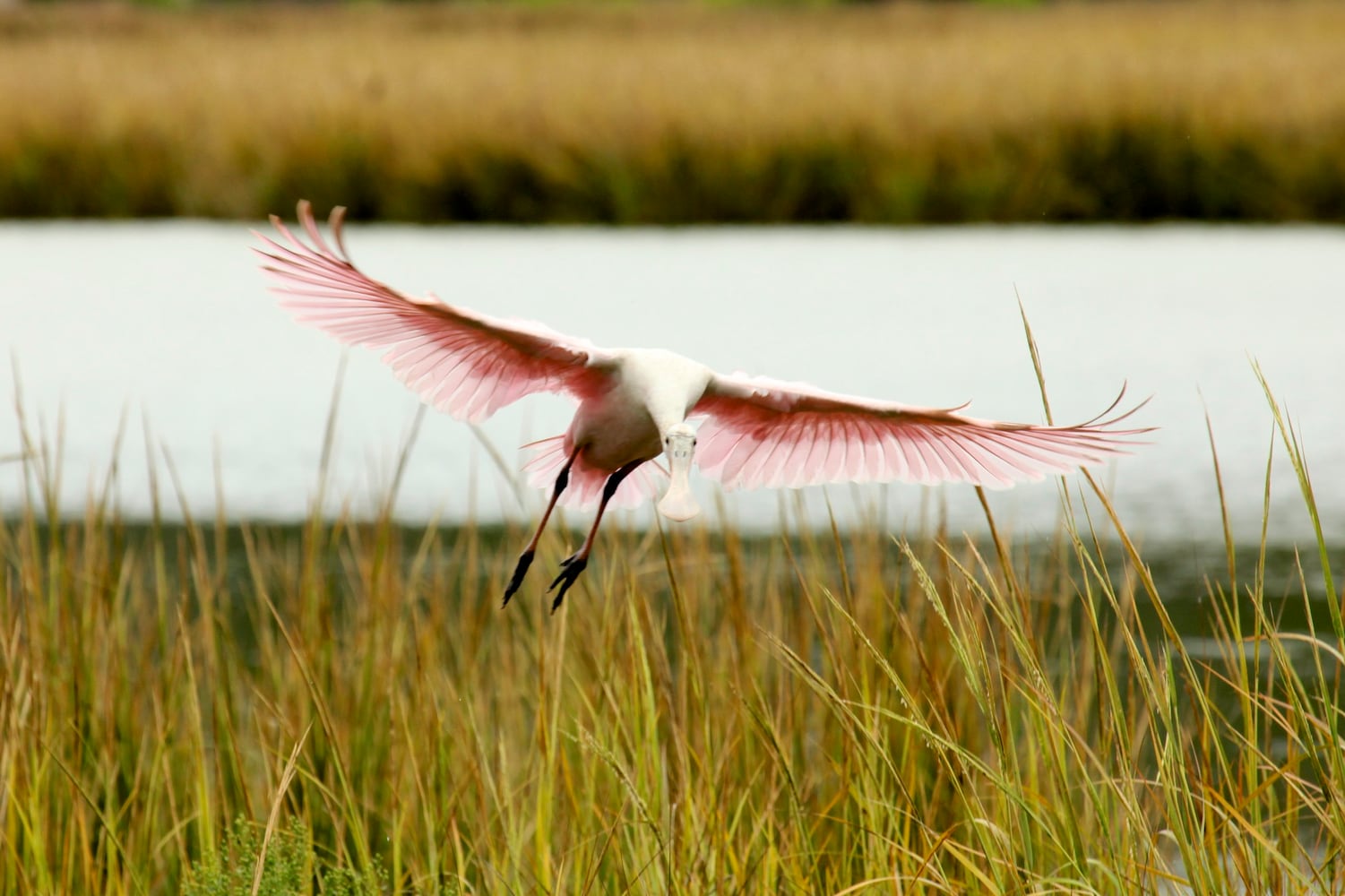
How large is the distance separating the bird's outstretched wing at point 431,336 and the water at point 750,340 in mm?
1283

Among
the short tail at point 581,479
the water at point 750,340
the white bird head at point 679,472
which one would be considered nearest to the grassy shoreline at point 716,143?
the water at point 750,340

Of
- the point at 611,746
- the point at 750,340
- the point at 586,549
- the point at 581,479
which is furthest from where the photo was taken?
the point at 750,340

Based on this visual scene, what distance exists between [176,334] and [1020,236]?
5.42 m

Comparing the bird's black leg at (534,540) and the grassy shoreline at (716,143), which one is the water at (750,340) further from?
the bird's black leg at (534,540)

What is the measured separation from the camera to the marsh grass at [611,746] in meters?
1.76

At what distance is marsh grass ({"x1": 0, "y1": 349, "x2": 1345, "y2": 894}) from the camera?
176 centimetres

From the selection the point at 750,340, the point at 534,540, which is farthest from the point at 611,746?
the point at 750,340

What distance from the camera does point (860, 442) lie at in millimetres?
1589

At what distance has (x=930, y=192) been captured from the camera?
11.3 m

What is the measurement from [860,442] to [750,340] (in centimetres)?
572

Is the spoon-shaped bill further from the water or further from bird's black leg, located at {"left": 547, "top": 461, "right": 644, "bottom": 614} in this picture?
the water

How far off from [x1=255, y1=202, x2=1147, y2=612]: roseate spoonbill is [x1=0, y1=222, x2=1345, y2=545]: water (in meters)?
1.12

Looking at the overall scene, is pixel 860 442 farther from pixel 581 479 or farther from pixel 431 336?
pixel 431 336

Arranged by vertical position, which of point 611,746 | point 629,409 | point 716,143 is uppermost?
point 716,143
